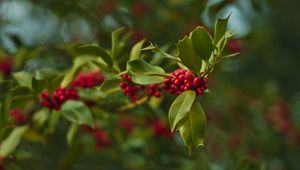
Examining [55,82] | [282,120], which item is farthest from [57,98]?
[282,120]

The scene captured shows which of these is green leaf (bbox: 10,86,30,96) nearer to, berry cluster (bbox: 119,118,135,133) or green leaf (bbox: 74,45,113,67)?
green leaf (bbox: 74,45,113,67)

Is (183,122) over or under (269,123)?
over

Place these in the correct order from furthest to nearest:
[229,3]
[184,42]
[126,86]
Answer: [229,3]
[126,86]
[184,42]

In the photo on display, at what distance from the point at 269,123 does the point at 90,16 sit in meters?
1.30

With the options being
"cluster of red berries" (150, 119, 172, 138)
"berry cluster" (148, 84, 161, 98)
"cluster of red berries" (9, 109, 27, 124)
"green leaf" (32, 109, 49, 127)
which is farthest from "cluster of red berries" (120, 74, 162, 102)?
"cluster of red berries" (150, 119, 172, 138)

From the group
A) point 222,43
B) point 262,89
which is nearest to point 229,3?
point 222,43

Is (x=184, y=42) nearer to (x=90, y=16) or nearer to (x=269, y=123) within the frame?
(x=90, y=16)

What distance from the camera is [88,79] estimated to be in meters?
1.74

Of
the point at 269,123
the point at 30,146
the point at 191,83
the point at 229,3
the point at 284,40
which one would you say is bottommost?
the point at 284,40

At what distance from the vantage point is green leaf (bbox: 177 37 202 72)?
1.21 metres

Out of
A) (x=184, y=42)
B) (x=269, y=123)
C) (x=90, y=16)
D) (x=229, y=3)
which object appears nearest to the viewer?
(x=184, y=42)

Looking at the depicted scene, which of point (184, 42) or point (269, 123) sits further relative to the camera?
point (269, 123)

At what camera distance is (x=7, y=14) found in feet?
8.95

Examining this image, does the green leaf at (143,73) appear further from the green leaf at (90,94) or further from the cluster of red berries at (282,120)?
the cluster of red berries at (282,120)
